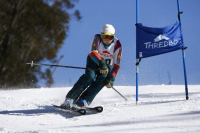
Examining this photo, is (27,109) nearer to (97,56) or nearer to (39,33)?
→ (97,56)

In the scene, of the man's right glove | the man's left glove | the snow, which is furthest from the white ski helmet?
the snow

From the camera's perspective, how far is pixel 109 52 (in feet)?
15.5

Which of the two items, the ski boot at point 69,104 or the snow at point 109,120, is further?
the ski boot at point 69,104

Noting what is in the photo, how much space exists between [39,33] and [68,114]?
1265 cm

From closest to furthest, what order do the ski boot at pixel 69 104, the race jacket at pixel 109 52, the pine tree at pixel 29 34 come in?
the ski boot at pixel 69 104 < the race jacket at pixel 109 52 < the pine tree at pixel 29 34

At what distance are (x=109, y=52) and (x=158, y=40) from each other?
139cm

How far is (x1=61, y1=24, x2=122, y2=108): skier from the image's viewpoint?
14.9 ft

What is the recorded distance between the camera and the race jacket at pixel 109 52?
4672 millimetres

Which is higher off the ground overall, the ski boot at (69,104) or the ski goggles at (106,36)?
the ski goggles at (106,36)

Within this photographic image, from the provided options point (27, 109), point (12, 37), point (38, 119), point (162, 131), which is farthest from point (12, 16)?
point (162, 131)

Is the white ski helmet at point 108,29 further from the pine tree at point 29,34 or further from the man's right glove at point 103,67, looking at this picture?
the pine tree at point 29,34

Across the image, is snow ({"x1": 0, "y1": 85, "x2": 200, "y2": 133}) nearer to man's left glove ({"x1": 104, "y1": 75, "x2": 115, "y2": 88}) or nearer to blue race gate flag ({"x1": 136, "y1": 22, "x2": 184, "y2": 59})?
man's left glove ({"x1": 104, "y1": 75, "x2": 115, "y2": 88})

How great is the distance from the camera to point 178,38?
18.5ft

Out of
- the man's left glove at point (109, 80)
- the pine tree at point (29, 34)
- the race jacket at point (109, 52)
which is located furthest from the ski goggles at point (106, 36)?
the pine tree at point (29, 34)
